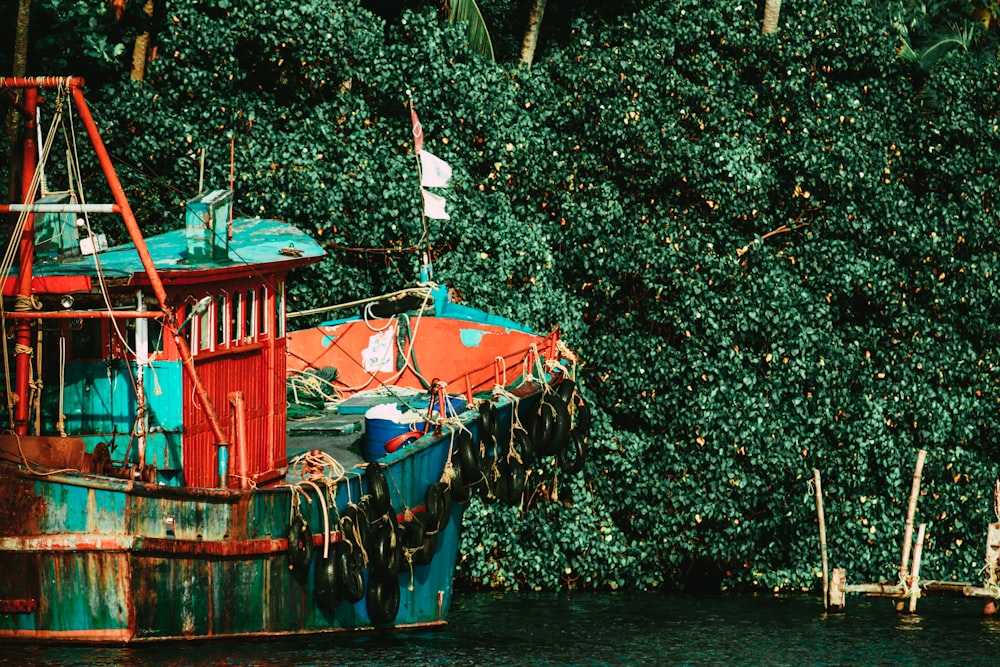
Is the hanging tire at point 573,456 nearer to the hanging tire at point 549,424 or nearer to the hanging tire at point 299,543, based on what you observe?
the hanging tire at point 549,424

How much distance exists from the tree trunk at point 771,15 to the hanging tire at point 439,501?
11.7m

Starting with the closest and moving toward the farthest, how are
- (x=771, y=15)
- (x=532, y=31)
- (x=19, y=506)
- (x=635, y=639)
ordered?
(x=19, y=506)
(x=635, y=639)
(x=771, y=15)
(x=532, y=31)

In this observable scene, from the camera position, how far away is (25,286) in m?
13.2

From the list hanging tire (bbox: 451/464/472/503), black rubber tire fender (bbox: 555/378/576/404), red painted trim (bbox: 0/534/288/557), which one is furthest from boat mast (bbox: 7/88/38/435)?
black rubber tire fender (bbox: 555/378/576/404)


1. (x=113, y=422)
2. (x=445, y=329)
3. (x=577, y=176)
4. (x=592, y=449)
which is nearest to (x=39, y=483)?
(x=113, y=422)

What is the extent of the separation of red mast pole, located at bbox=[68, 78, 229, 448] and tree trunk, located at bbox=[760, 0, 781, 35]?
13.9 m

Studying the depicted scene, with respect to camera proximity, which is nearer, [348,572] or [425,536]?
[348,572]

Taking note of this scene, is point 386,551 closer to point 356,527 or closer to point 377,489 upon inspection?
→ point 356,527

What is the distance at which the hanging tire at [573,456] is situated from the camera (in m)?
18.0

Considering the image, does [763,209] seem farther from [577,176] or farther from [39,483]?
[39,483]

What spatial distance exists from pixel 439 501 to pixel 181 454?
10.4 ft

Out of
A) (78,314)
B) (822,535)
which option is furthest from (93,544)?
(822,535)

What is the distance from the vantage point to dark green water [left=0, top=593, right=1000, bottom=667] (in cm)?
1386

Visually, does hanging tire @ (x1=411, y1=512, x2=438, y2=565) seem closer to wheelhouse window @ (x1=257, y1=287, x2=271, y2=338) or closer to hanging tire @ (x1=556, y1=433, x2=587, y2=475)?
wheelhouse window @ (x1=257, y1=287, x2=271, y2=338)
